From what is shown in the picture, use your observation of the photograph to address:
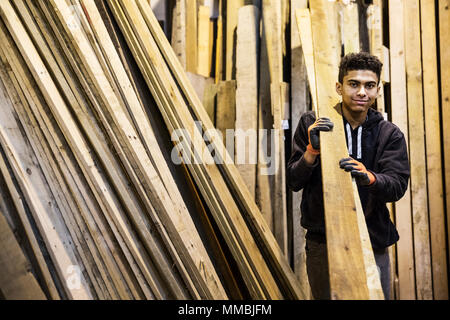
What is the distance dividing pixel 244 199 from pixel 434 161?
60.0 inches

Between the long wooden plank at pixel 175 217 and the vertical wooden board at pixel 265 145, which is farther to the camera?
the vertical wooden board at pixel 265 145

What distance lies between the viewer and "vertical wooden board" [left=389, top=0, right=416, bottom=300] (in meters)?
2.73

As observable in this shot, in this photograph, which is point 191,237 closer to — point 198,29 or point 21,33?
point 21,33

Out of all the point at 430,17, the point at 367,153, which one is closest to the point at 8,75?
the point at 367,153

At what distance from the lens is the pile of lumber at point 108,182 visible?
1.77 metres

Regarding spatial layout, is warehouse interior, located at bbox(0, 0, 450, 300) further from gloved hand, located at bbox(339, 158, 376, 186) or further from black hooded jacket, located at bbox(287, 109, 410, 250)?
black hooded jacket, located at bbox(287, 109, 410, 250)

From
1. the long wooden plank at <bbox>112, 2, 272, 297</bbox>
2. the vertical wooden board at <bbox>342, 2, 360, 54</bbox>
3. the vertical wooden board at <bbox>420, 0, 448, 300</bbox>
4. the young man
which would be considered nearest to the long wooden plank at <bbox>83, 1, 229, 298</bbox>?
the long wooden plank at <bbox>112, 2, 272, 297</bbox>

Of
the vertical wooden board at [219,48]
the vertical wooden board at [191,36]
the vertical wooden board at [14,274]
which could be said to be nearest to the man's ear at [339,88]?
the vertical wooden board at [219,48]

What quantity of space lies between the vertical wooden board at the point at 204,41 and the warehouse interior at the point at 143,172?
0.47 metres

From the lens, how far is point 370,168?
6.08 ft

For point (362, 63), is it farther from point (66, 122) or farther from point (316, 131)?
point (66, 122)

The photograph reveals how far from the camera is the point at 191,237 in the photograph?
1854 millimetres

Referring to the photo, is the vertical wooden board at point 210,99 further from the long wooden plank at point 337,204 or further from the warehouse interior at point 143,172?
the long wooden plank at point 337,204
